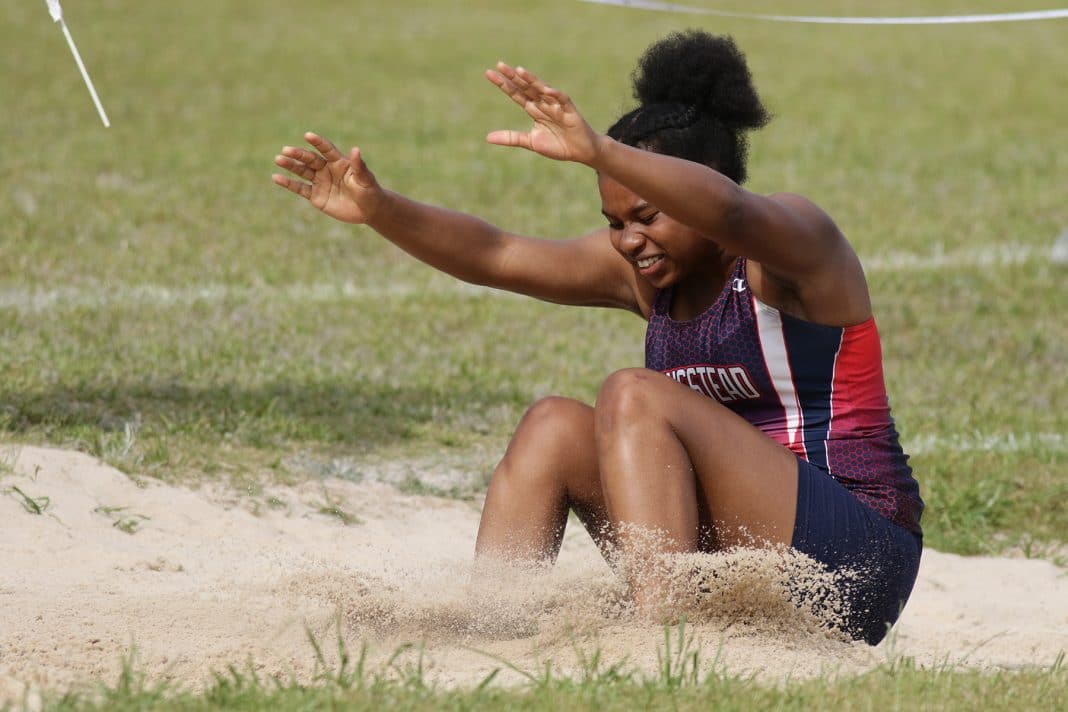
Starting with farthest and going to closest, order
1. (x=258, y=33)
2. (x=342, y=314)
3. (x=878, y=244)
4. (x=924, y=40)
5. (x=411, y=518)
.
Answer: (x=924, y=40) < (x=258, y=33) < (x=878, y=244) < (x=342, y=314) < (x=411, y=518)

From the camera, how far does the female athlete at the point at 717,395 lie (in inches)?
145

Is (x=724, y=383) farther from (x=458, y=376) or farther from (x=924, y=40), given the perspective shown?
(x=924, y=40)

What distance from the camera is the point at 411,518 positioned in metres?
5.50

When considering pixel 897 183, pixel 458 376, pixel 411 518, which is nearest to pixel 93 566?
pixel 411 518

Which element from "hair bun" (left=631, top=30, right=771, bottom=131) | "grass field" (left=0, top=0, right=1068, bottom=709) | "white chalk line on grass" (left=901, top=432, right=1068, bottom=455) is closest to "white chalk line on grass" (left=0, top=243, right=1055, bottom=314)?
"grass field" (left=0, top=0, right=1068, bottom=709)

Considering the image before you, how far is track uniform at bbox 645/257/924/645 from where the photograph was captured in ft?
12.6

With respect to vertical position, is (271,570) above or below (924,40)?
Result: below

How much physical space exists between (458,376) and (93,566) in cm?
294

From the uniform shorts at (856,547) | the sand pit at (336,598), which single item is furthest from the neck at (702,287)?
the sand pit at (336,598)

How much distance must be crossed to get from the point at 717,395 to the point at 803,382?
239mm

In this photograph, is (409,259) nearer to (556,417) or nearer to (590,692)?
(556,417)

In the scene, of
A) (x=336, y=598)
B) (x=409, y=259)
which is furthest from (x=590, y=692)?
(x=409, y=259)

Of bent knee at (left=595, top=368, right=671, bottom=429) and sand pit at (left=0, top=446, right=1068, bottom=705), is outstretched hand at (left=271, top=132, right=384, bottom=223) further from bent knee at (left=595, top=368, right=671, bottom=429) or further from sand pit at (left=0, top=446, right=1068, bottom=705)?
sand pit at (left=0, top=446, right=1068, bottom=705)

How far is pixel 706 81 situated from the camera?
4.04 m
